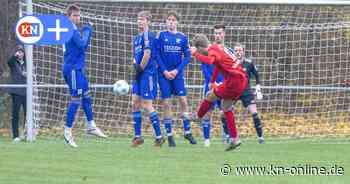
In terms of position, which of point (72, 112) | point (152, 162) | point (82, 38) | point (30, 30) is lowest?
point (152, 162)

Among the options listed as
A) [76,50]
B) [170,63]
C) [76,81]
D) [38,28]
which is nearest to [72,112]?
[76,81]

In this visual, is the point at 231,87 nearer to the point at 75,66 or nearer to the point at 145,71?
the point at 145,71

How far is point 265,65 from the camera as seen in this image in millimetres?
20266

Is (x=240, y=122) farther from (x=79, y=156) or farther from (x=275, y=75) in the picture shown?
(x=79, y=156)

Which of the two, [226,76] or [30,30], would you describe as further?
[30,30]

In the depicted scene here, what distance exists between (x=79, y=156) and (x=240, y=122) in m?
7.32

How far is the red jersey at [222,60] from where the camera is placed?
1418 centimetres

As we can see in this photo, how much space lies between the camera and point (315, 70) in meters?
19.8

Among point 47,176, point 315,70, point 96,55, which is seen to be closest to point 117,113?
point 96,55

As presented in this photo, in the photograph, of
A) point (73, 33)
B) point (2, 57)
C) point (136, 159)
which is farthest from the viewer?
point (2, 57)

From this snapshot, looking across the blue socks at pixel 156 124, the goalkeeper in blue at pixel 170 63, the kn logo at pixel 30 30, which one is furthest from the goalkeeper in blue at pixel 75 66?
the kn logo at pixel 30 30

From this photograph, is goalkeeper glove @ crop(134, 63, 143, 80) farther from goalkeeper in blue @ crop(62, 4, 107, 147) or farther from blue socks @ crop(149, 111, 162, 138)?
goalkeeper in blue @ crop(62, 4, 107, 147)

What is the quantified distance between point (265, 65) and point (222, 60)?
6.17 meters

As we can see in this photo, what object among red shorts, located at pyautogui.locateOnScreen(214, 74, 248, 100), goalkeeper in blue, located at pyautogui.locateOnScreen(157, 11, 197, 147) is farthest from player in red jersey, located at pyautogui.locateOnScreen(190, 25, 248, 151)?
goalkeeper in blue, located at pyautogui.locateOnScreen(157, 11, 197, 147)
